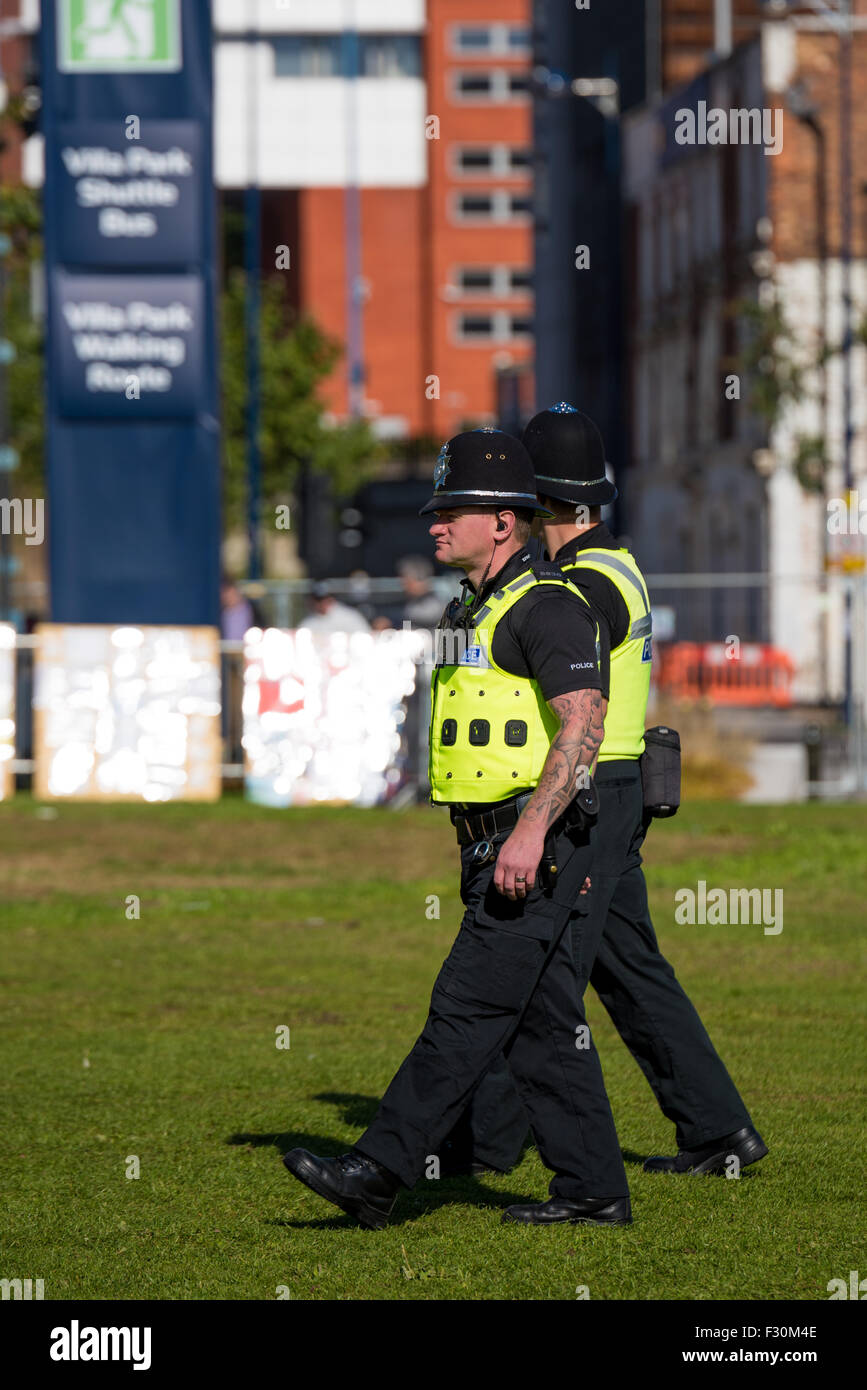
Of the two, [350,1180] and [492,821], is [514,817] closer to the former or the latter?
[492,821]

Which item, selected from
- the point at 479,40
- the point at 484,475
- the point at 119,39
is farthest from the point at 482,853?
the point at 479,40

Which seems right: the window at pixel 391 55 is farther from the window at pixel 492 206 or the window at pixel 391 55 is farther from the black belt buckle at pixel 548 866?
the black belt buckle at pixel 548 866

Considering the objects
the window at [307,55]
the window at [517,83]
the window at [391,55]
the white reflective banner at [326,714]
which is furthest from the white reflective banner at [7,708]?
the window at [517,83]

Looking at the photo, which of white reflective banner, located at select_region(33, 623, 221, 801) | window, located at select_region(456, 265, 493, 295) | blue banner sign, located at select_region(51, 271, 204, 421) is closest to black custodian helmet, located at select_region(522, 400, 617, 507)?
white reflective banner, located at select_region(33, 623, 221, 801)

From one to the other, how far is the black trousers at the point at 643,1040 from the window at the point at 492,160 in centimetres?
7957

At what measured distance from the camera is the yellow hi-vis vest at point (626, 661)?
21.8 feet

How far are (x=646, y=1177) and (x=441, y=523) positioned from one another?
2083 millimetres

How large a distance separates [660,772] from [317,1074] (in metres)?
2.44

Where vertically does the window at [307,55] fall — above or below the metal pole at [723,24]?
above

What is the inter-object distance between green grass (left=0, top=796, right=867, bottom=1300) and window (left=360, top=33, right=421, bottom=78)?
67.7 metres

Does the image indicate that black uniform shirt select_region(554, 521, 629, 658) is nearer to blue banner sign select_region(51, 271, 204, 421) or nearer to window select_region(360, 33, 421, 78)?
blue banner sign select_region(51, 271, 204, 421)

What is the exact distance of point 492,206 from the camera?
85.4m

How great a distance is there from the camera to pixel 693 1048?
6918 millimetres
